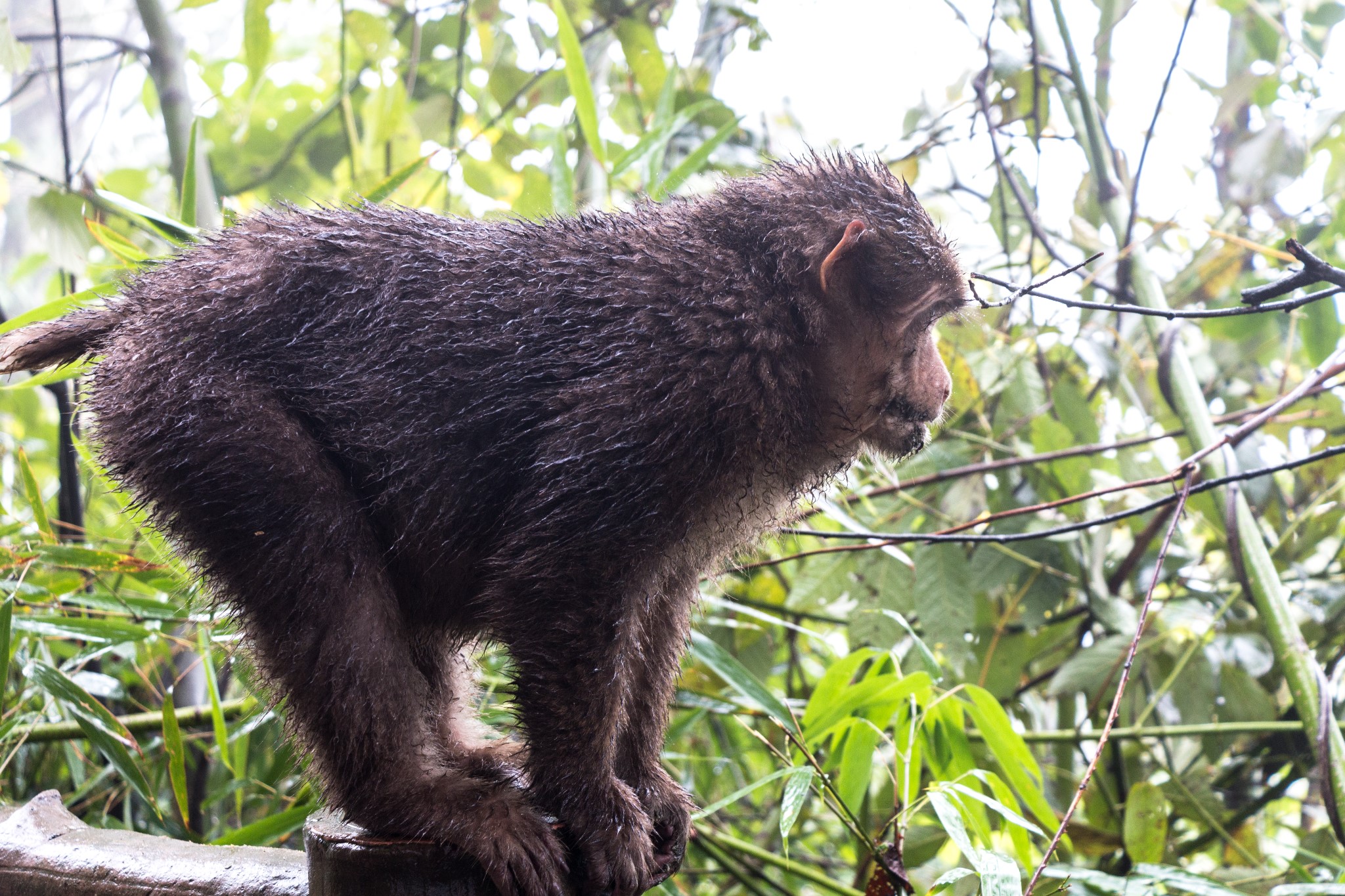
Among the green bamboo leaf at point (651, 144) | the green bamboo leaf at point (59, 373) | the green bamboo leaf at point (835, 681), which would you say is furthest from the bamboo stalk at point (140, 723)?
the green bamboo leaf at point (651, 144)

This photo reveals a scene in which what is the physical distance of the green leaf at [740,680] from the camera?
2.75m

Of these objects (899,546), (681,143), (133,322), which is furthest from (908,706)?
(681,143)

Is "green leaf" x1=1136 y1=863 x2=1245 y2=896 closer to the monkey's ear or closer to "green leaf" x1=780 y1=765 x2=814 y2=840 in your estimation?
"green leaf" x1=780 y1=765 x2=814 y2=840

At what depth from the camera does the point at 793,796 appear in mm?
2207

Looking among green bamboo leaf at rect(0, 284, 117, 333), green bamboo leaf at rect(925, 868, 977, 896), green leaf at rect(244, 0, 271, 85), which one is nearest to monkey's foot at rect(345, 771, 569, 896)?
green bamboo leaf at rect(925, 868, 977, 896)

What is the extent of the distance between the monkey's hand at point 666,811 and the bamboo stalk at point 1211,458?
1459mm

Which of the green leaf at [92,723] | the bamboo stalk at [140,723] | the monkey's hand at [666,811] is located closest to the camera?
the monkey's hand at [666,811]

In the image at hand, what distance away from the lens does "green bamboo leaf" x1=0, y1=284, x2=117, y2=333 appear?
2.67 m

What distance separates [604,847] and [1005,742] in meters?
1.14

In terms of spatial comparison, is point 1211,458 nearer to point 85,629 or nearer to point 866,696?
point 866,696

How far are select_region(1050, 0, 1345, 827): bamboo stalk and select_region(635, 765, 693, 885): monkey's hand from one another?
4.79ft

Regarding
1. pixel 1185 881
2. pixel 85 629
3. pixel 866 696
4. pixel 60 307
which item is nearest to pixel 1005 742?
pixel 866 696

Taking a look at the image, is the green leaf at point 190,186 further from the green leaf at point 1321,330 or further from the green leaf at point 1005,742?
the green leaf at point 1321,330

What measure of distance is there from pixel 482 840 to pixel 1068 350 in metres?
3.20
